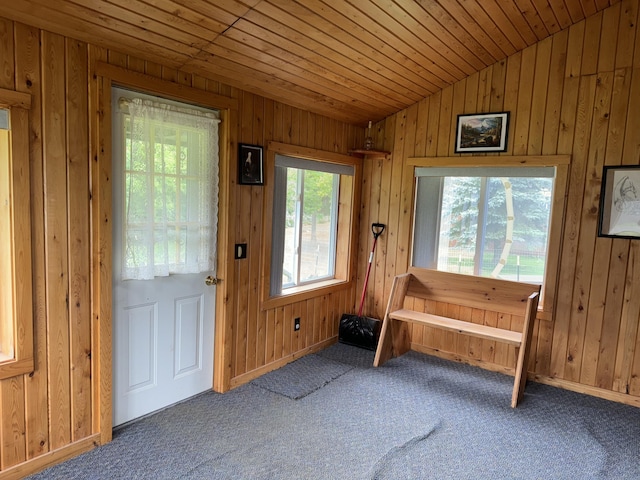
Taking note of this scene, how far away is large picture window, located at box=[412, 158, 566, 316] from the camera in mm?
3572

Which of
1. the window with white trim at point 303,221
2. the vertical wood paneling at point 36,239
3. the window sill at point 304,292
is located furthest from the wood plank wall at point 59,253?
the window sill at point 304,292

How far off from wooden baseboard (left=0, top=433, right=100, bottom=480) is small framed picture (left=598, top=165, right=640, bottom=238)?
364cm

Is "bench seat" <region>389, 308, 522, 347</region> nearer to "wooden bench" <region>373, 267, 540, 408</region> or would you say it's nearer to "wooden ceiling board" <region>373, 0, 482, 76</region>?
"wooden bench" <region>373, 267, 540, 408</region>

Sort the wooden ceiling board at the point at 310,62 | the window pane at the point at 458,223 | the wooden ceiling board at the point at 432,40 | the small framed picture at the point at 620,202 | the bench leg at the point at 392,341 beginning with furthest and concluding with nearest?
the window pane at the point at 458,223
the bench leg at the point at 392,341
the small framed picture at the point at 620,202
the wooden ceiling board at the point at 432,40
the wooden ceiling board at the point at 310,62

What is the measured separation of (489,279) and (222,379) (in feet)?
7.44

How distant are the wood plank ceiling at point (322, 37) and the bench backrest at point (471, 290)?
159 centimetres

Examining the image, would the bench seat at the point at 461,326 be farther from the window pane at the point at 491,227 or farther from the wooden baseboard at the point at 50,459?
the wooden baseboard at the point at 50,459

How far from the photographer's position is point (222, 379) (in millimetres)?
3162

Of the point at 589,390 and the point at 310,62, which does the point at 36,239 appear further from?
the point at 589,390

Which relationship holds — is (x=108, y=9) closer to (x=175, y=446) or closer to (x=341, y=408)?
(x=175, y=446)

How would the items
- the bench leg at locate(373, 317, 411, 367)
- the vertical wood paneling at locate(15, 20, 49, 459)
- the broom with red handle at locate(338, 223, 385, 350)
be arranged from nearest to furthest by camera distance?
the vertical wood paneling at locate(15, 20, 49, 459) < the bench leg at locate(373, 317, 411, 367) < the broom with red handle at locate(338, 223, 385, 350)

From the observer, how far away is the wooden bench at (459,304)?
10.8 ft

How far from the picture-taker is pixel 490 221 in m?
3.83

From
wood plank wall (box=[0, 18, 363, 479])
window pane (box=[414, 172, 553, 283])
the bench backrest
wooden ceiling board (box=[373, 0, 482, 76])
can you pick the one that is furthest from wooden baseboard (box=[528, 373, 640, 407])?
wood plank wall (box=[0, 18, 363, 479])
